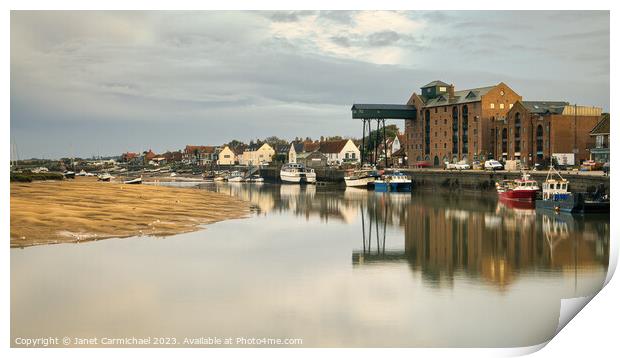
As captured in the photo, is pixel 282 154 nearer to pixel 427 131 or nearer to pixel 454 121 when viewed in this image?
pixel 427 131

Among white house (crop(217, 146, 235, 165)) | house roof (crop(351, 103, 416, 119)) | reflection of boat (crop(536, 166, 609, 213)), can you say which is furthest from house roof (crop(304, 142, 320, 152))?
reflection of boat (crop(536, 166, 609, 213))

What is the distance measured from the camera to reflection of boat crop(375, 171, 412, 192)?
56438mm

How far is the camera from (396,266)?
1919cm

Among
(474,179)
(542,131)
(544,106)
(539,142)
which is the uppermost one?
(544,106)

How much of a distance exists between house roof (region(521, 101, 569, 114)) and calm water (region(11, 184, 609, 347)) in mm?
31721

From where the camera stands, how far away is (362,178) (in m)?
64.2

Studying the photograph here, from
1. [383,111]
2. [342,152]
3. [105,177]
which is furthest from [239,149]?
[105,177]

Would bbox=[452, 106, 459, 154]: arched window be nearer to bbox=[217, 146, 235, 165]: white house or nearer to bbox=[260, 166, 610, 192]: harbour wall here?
bbox=[260, 166, 610, 192]: harbour wall

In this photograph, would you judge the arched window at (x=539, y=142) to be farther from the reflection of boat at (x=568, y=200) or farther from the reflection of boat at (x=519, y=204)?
the reflection of boat at (x=568, y=200)

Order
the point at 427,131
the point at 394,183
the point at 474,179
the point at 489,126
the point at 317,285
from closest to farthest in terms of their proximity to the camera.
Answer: the point at 317,285 < the point at 474,179 < the point at 394,183 < the point at 489,126 < the point at 427,131

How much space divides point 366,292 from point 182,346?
4.81 metres

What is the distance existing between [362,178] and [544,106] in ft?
57.6
